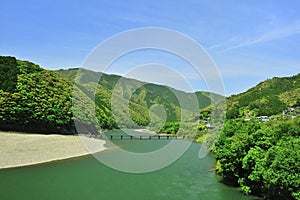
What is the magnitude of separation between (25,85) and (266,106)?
62429 millimetres

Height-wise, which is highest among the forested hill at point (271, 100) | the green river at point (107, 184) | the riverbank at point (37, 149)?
the forested hill at point (271, 100)

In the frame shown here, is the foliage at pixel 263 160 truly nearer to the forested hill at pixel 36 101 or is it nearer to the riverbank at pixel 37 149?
the forested hill at pixel 36 101

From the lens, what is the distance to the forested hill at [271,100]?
75938 millimetres

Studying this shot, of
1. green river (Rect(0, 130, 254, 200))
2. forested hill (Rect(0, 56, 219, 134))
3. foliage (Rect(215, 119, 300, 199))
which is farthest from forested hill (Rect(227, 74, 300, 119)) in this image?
foliage (Rect(215, 119, 300, 199))

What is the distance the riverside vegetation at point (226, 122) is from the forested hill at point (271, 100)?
11 cm

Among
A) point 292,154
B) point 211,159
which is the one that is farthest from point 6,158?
point 292,154

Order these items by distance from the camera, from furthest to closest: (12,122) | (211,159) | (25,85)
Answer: (25,85)
(12,122)
(211,159)

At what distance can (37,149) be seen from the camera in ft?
113

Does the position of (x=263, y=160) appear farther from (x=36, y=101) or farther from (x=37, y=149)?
(x=36, y=101)

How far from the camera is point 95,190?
21.5 m

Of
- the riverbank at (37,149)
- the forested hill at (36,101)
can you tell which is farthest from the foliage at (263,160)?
the riverbank at (37,149)

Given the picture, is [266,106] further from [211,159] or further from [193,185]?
[193,185]

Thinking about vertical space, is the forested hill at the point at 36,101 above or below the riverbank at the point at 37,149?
above

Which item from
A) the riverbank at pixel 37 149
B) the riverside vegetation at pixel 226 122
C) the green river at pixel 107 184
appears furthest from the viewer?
the riverbank at pixel 37 149
